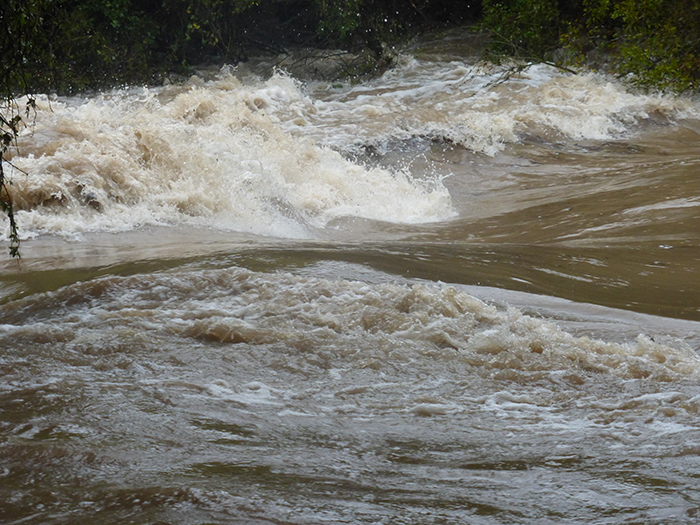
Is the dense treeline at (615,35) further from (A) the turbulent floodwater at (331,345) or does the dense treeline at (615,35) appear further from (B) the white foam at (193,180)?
(B) the white foam at (193,180)

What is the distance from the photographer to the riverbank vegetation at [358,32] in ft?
39.9

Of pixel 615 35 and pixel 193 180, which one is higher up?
pixel 615 35

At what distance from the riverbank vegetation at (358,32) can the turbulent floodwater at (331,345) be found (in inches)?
184

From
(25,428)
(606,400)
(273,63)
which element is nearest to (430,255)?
(606,400)

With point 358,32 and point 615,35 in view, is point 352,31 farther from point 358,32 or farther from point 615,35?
point 615,35

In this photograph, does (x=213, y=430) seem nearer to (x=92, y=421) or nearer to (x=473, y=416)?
(x=92, y=421)

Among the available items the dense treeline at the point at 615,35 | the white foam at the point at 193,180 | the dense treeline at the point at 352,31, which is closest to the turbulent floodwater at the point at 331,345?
the white foam at the point at 193,180

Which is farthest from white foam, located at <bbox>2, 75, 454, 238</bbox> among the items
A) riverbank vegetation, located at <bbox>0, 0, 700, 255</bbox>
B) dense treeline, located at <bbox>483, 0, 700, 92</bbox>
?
dense treeline, located at <bbox>483, 0, 700, 92</bbox>

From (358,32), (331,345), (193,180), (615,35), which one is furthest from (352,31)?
(331,345)

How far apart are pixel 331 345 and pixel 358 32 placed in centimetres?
1430

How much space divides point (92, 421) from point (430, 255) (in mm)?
2898

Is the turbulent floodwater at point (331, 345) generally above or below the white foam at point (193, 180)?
below

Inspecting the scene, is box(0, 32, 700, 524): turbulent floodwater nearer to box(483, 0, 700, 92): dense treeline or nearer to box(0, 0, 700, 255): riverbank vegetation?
box(483, 0, 700, 92): dense treeline

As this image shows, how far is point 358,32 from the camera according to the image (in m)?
17.0
